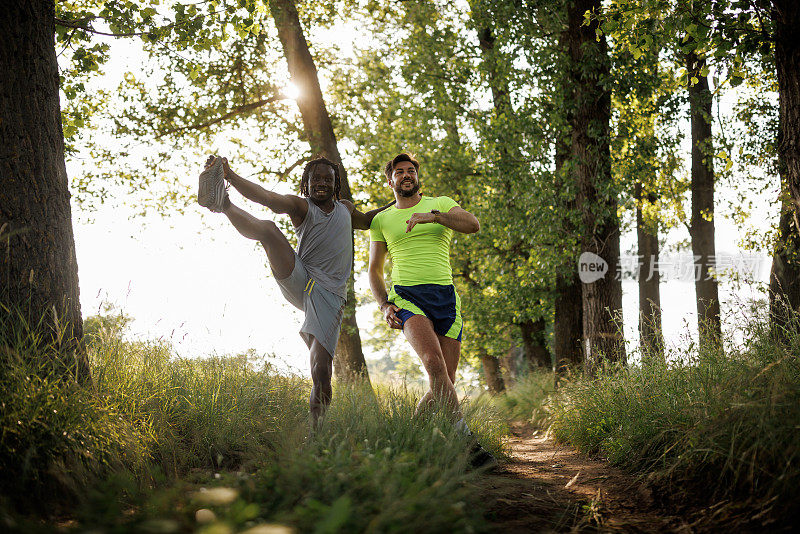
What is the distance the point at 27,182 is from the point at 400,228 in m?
2.72

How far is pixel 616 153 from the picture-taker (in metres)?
10.6

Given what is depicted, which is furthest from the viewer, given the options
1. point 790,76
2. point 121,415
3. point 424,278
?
point 424,278

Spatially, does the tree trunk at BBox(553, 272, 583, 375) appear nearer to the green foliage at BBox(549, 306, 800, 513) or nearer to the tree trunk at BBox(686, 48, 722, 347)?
the tree trunk at BBox(686, 48, 722, 347)

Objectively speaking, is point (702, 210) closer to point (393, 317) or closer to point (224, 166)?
point (393, 317)

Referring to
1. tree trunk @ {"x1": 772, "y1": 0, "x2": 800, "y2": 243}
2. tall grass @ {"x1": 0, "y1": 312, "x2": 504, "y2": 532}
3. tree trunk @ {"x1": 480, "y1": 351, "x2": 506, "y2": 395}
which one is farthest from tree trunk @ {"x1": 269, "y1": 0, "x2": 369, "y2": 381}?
tree trunk @ {"x1": 480, "y1": 351, "x2": 506, "y2": 395}

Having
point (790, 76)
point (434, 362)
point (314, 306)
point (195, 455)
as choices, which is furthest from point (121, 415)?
point (790, 76)

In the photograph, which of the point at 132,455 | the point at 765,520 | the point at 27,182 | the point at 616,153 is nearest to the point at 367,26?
the point at 616,153

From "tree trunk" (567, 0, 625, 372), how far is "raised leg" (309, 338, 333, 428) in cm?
559

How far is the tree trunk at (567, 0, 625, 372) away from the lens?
30.8 feet

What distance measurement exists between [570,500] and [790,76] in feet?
12.0

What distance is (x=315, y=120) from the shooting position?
1129 cm

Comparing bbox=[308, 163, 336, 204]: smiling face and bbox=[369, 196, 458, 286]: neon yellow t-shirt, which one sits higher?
bbox=[308, 163, 336, 204]: smiling face

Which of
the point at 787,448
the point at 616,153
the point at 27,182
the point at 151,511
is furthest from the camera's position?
the point at 616,153

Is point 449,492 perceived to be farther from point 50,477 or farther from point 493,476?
point 50,477
